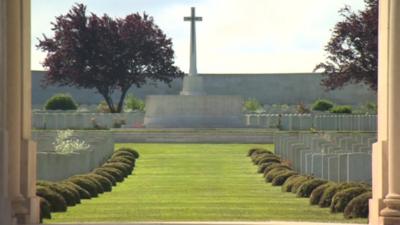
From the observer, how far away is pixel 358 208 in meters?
13.9

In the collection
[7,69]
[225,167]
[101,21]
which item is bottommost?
[225,167]

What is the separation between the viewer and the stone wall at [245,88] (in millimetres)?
82750

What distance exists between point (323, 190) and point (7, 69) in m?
5.89

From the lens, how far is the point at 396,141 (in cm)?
1209

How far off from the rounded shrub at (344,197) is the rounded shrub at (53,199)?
12.9 feet

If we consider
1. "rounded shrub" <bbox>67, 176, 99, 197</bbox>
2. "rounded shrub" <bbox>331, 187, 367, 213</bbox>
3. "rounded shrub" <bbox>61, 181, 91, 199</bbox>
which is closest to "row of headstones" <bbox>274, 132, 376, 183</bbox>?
"rounded shrub" <bbox>331, 187, 367, 213</bbox>

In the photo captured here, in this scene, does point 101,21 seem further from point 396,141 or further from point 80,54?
point 396,141

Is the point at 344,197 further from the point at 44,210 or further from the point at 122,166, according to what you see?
the point at 122,166

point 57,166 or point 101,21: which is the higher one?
point 101,21

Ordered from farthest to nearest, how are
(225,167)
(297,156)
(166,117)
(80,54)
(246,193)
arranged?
(80,54)
(166,117)
(225,167)
(297,156)
(246,193)

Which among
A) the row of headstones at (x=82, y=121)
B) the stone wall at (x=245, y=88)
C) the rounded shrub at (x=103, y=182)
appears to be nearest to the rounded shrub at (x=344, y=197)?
the rounded shrub at (x=103, y=182)

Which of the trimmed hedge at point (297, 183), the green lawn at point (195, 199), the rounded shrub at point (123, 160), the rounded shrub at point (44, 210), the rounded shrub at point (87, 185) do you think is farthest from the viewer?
the rounded shrub at point (123, 160)

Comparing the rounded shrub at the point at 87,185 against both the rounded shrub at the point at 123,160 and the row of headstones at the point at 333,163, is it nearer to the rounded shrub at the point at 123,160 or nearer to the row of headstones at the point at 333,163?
the row of headstones at the point at 333,163

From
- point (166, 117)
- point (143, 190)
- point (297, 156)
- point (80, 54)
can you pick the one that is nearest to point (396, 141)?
point (143, 190)
